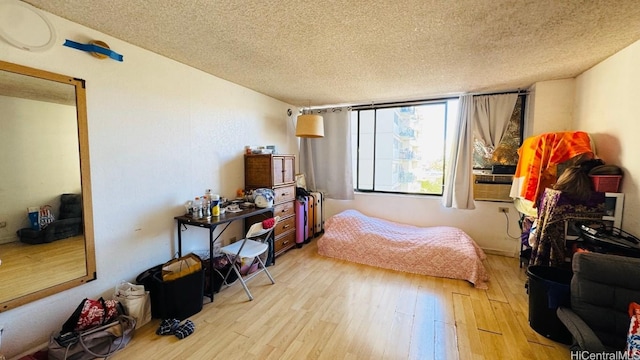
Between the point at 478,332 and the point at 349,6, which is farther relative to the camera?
the point at 478,332

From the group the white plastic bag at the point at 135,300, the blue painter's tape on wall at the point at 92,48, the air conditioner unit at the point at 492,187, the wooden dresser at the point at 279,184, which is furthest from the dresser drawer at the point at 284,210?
the air conditioner unit at the point at 492,187

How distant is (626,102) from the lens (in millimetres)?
2156

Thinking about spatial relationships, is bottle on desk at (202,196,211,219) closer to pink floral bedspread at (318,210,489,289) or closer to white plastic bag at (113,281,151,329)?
white plastic bag at (113,281,151,329)

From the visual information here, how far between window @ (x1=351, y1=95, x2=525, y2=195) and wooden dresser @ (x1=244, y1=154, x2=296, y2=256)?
150 centimetres

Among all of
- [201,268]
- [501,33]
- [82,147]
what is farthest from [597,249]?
[82,147]

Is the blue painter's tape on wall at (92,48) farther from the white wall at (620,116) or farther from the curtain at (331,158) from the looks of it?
the white wall at (620,116)

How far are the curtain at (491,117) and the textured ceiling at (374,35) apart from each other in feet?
1.54

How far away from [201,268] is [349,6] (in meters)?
2.48

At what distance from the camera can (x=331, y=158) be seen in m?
4.61

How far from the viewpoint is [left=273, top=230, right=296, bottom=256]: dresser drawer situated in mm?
3579

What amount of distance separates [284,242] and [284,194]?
727 millimetres

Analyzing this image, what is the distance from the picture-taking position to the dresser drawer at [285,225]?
3.60 meters

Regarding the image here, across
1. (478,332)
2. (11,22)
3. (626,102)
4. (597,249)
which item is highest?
(11,22)

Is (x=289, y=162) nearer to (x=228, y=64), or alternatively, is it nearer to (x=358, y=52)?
(x=228, y=64)
